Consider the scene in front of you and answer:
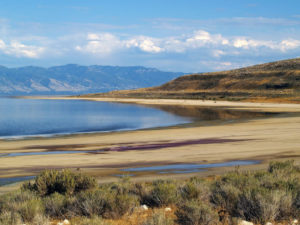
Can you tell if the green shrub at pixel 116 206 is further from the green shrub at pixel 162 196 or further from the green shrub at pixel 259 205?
the green shrub at pixel 259 205

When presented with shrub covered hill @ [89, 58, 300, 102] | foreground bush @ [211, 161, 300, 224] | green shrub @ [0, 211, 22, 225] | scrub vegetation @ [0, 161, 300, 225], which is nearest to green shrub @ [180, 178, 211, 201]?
scrub vegetation @ [0, 161, 300, 225]

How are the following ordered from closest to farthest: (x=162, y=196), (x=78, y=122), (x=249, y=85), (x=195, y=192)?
(x=162, y=196), (x=195, y=192), (x=78, y=122), (x=249, y=85)

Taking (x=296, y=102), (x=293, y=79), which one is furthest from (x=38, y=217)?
(x=293, y=79)

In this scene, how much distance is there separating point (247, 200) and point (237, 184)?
1982 millimetres

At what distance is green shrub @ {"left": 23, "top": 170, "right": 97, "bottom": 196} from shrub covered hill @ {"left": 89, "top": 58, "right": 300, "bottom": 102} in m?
71.9

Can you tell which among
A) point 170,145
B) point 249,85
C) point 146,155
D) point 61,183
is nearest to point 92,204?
point 61,183

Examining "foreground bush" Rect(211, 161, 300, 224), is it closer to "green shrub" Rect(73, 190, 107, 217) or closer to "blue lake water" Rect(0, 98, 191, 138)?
"green shrub" Rect(73, 190, 107, 217)

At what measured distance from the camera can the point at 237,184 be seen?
10.1m

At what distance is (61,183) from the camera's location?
1039cm

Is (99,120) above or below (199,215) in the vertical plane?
below

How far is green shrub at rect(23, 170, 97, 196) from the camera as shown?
33.8 feet

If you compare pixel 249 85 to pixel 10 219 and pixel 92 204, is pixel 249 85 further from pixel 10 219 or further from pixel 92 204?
pixel 10 219

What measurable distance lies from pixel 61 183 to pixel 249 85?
366 feet

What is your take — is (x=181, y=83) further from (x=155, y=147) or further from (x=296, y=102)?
(x=155, y=147)
